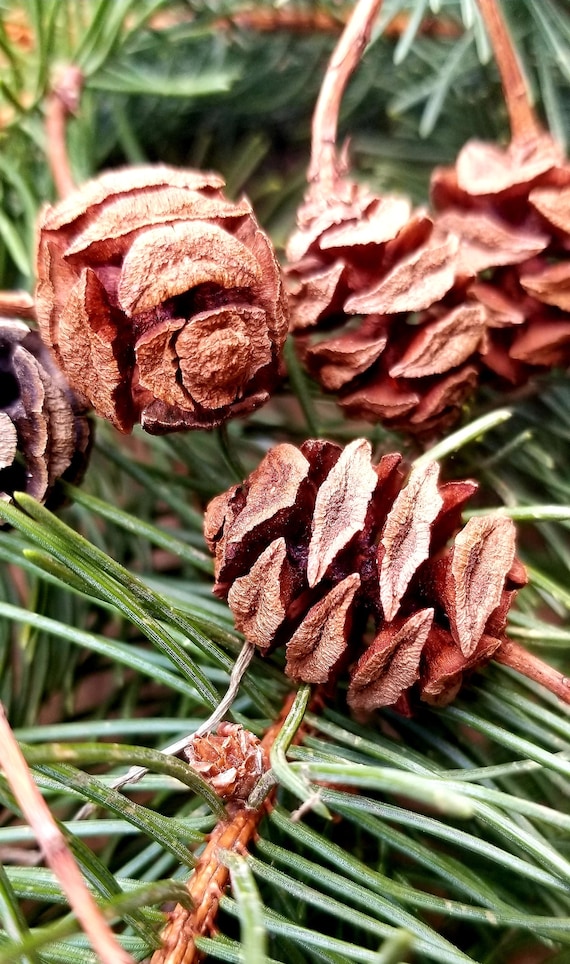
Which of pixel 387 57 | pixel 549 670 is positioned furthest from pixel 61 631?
pixel 387 57

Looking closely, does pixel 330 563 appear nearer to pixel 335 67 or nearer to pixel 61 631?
pixel 61 631

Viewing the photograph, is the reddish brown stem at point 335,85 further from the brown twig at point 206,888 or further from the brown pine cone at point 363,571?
the brown twig at point 206,888

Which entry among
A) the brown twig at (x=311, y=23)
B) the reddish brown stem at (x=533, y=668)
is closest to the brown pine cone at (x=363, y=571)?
the reddish brown stem at (x=533, y=668)

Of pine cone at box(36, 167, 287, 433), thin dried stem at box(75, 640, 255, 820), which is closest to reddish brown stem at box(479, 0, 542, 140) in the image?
pine cone at box(36, 167, 287, 433)

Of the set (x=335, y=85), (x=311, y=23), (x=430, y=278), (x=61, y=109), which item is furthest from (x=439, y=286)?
(x=311, y=23)

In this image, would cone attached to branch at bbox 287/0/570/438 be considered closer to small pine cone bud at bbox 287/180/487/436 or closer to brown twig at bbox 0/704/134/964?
small pine cone bud at bbox 287/180/487/436

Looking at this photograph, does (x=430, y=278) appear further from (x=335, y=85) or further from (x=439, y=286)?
(x=335, y=85)

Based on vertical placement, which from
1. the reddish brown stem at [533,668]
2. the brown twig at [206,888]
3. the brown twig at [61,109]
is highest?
the brown twig at [61,109]
